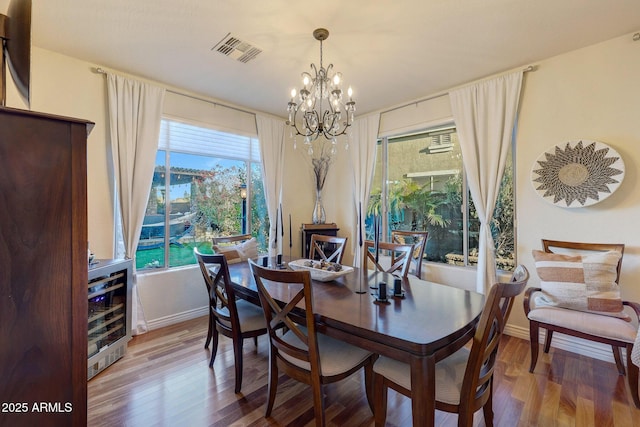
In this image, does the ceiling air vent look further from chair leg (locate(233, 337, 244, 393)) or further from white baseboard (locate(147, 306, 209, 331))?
white baseboard (locate(147, 306, 209, 331))

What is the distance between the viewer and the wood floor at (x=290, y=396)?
1775mm

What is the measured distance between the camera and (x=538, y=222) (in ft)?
9.21

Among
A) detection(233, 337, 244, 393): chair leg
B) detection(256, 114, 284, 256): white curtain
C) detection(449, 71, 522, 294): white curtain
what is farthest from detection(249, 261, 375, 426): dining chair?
detection(256, 114, 284, 256): white curtain

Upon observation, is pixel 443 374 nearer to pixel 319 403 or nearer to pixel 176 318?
pixel 319 403

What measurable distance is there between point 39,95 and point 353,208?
3.70m

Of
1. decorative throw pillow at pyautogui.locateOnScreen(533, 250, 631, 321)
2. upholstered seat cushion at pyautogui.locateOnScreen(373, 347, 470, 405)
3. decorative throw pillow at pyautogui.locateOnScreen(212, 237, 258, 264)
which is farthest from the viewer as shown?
decorative throw pillow at pyautogui.locateOnScreen(212, 237, 258, 264)

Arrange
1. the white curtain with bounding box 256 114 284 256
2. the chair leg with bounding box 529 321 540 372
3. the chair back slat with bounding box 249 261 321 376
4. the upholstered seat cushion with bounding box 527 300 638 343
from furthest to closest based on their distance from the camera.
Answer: the white curtain with bounding box 256 114 284 256 < the chair leg with bounding box 529 321 540 372 < the upholstered seat cushion with bounding box 527 300 638 343 < the chair back slat with bounding box 249 261 321 376

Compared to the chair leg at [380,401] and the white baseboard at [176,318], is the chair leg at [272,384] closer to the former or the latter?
the chair leg at [380,401]

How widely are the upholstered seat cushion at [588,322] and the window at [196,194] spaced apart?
11.1 feet

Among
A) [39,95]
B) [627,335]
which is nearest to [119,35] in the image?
[39,95]

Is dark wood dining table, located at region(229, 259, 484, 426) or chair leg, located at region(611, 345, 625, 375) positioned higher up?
dark wood dining table, located at region(229, 259, 484, 426)

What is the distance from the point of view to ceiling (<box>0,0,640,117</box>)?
203cm

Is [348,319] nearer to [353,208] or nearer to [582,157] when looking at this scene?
[582,157]

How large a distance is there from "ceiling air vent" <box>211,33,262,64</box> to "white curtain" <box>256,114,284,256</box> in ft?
4.45
